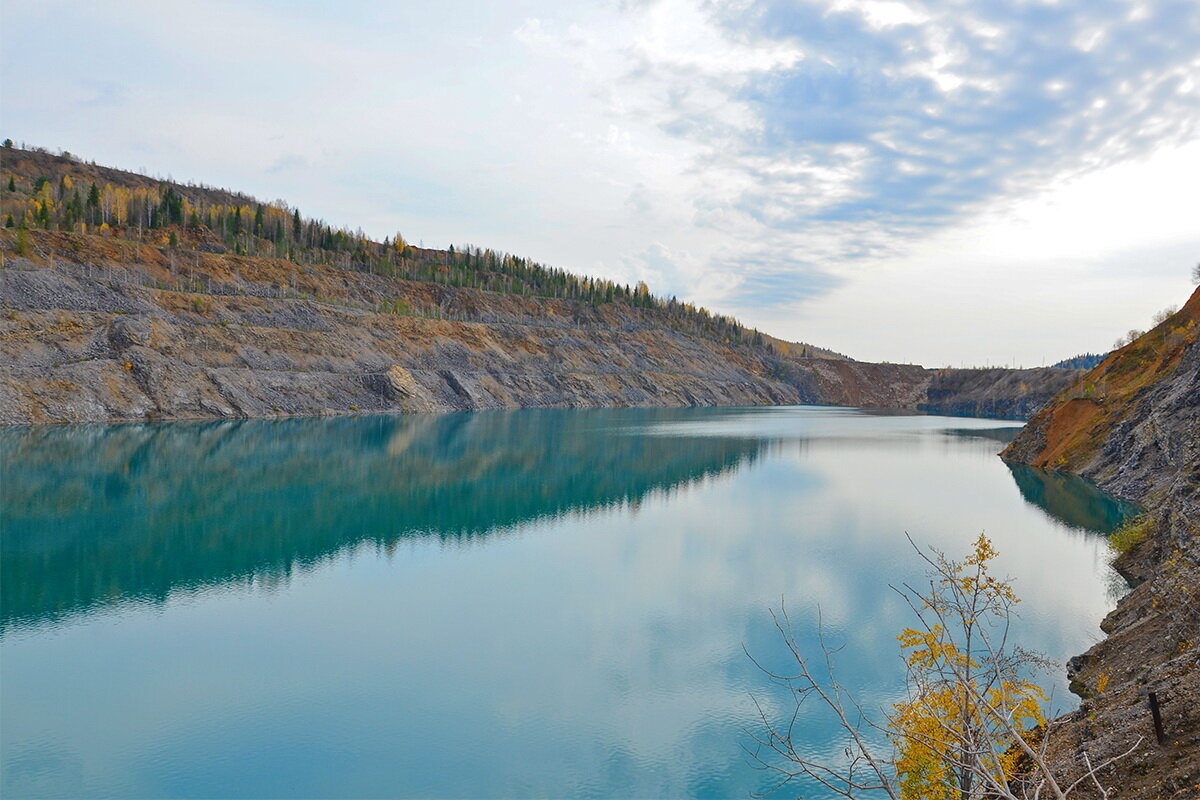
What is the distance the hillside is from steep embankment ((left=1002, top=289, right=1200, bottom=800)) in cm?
8480

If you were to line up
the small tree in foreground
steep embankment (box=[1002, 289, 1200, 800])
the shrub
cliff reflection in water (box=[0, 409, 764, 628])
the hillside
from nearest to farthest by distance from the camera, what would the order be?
the small tree in foreground
steep embankment (box=[1002, 289, 1200, 800])
cliff reflection in water (box=[0, 409, 764, 628])
the shrub
the hillside

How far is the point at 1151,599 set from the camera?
19766mm

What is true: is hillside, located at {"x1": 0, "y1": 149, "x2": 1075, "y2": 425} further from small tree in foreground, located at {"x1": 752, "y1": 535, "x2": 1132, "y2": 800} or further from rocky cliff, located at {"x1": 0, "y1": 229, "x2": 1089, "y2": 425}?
small tree in foreground, located at {"x1": 752, "y1": 535, "x2": 1132, "y2": 800}

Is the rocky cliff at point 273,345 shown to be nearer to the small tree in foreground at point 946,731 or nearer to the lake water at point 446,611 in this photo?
the lake water at point 446,611

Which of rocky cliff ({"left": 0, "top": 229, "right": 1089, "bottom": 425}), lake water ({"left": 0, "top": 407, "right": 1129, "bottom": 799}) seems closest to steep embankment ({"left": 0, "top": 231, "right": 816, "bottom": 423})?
rocky cliff ({"left": 0, "top": 229, "right": 1089, "bottom": 425})

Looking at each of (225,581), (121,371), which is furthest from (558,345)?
(225,581)

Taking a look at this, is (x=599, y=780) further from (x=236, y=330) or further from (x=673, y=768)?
(x=236, y=330)

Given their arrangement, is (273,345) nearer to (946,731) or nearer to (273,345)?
(273,345)

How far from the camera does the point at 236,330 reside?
97.6 metres

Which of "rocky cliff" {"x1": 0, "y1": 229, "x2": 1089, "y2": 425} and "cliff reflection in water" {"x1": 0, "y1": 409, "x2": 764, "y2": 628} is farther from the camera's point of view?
"rocky cliff" {"x1": 0, "y1": 229, "x2": 1089, "y2": 425}

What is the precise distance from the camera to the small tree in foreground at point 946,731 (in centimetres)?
668

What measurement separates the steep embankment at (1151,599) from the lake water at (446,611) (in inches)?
74.5

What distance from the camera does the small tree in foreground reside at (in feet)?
21.9

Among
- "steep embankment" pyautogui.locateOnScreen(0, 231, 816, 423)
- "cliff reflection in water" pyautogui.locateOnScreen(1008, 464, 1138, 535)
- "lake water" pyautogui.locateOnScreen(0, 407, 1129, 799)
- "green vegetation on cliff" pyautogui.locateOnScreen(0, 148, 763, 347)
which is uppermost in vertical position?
"green vegetation on cliff" pyautogui.locateOnScreen(0, 148, 763, 347)
